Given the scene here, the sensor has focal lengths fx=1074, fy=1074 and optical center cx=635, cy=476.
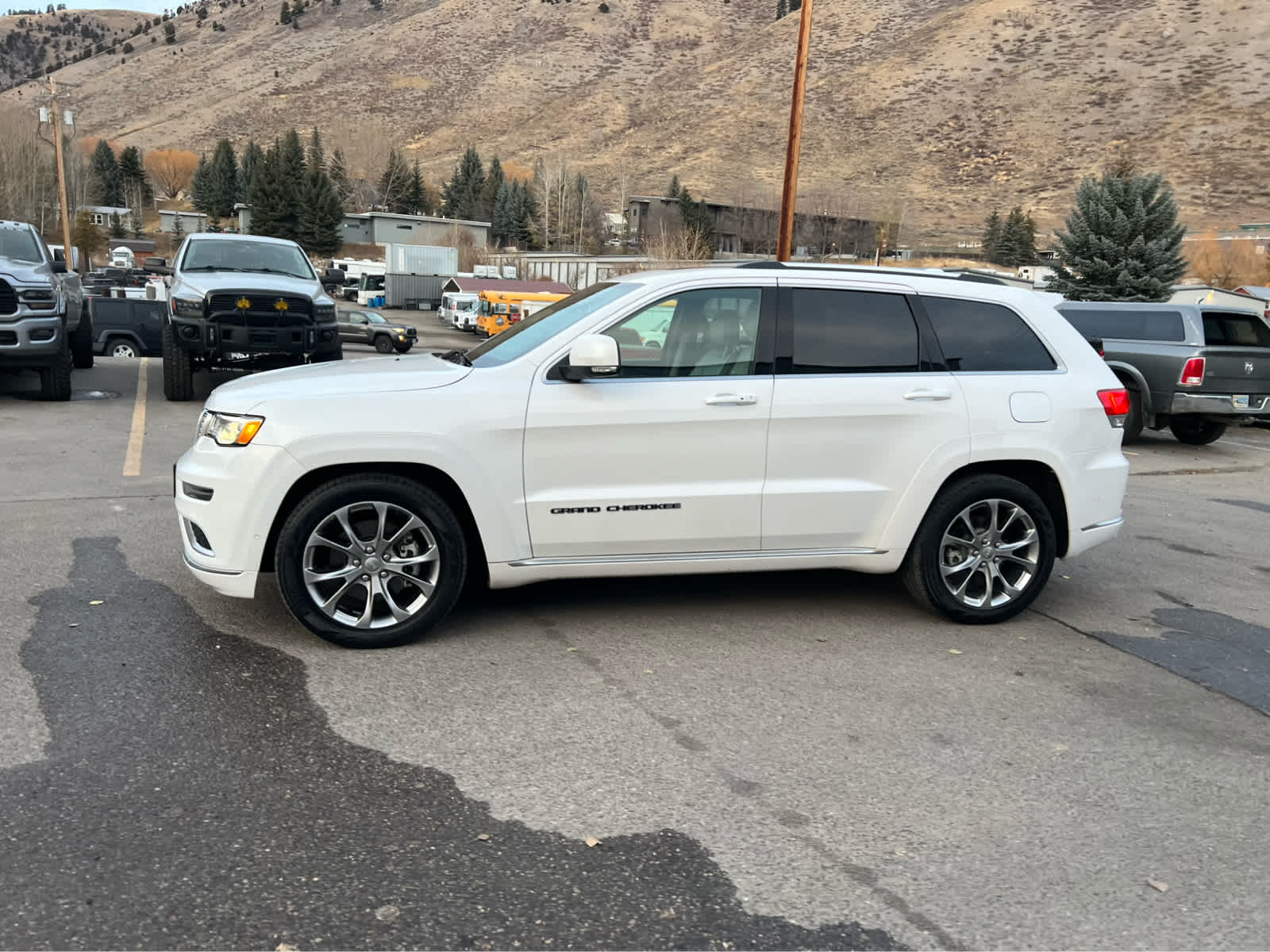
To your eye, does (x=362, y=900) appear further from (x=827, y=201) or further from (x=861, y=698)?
(x=827, y=201)

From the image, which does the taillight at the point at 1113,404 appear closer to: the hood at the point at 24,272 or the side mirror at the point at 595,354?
the side mirror at the point at 595,354

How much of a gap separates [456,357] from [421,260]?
81383 mm

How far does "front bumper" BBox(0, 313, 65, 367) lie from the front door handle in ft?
34.1

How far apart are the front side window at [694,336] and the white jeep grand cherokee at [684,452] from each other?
1cm

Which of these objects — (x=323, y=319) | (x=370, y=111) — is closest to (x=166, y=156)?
(x=370, y=111)

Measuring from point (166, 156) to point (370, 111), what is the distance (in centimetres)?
3945

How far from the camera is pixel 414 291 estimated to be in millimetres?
76062

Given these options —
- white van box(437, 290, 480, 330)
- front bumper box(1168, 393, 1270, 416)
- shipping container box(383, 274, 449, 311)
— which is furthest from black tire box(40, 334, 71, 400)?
shipping container box(383, 274, 449, 311)

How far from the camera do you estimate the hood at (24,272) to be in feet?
38.8

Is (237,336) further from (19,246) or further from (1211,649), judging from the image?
(1211,649)

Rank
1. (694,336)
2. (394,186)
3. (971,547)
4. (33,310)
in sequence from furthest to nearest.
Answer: (394,186) → (33,310) → (971,547) → (694,336)

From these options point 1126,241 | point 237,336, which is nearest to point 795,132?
point 237,336

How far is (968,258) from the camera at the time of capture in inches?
3467

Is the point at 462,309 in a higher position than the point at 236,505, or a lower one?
lower
